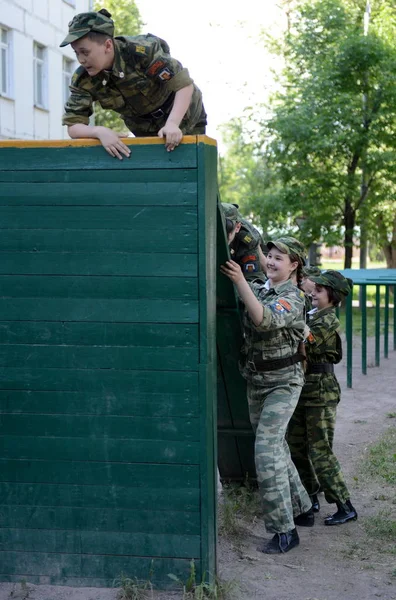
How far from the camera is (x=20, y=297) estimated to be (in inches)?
155

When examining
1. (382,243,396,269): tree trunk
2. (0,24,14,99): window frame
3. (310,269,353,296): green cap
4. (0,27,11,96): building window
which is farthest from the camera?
(382,243,396,269): tree trunk

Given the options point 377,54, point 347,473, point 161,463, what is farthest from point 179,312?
point 377,54

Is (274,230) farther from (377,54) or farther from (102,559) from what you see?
(102,559)

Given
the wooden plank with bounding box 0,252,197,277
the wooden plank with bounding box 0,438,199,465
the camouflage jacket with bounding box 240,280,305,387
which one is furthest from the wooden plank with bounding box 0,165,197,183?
the wooden plank with bounding box 0,438,199,465

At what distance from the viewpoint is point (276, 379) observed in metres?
4.53

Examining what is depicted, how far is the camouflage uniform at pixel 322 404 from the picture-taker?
198 inches

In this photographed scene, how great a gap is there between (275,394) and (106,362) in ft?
3.29

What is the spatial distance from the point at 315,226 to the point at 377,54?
13.0 ft

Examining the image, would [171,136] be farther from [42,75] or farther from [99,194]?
[42,75]

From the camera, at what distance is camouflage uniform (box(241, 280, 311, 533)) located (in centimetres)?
448

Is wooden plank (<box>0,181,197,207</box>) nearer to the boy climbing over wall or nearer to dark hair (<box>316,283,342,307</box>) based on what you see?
the boy climbing over wall

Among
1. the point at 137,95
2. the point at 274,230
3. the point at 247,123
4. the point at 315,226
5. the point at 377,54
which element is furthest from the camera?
the point at 247,123

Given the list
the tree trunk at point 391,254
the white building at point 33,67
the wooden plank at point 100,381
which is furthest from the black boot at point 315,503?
the tree trunk at point 391,254

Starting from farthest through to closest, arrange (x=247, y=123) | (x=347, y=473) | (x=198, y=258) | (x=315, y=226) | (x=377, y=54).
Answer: (x=247, y=123) → (x=315, y=226) → (x=377, y=54) → (x=347, y=473) → (x=198, y=258)
